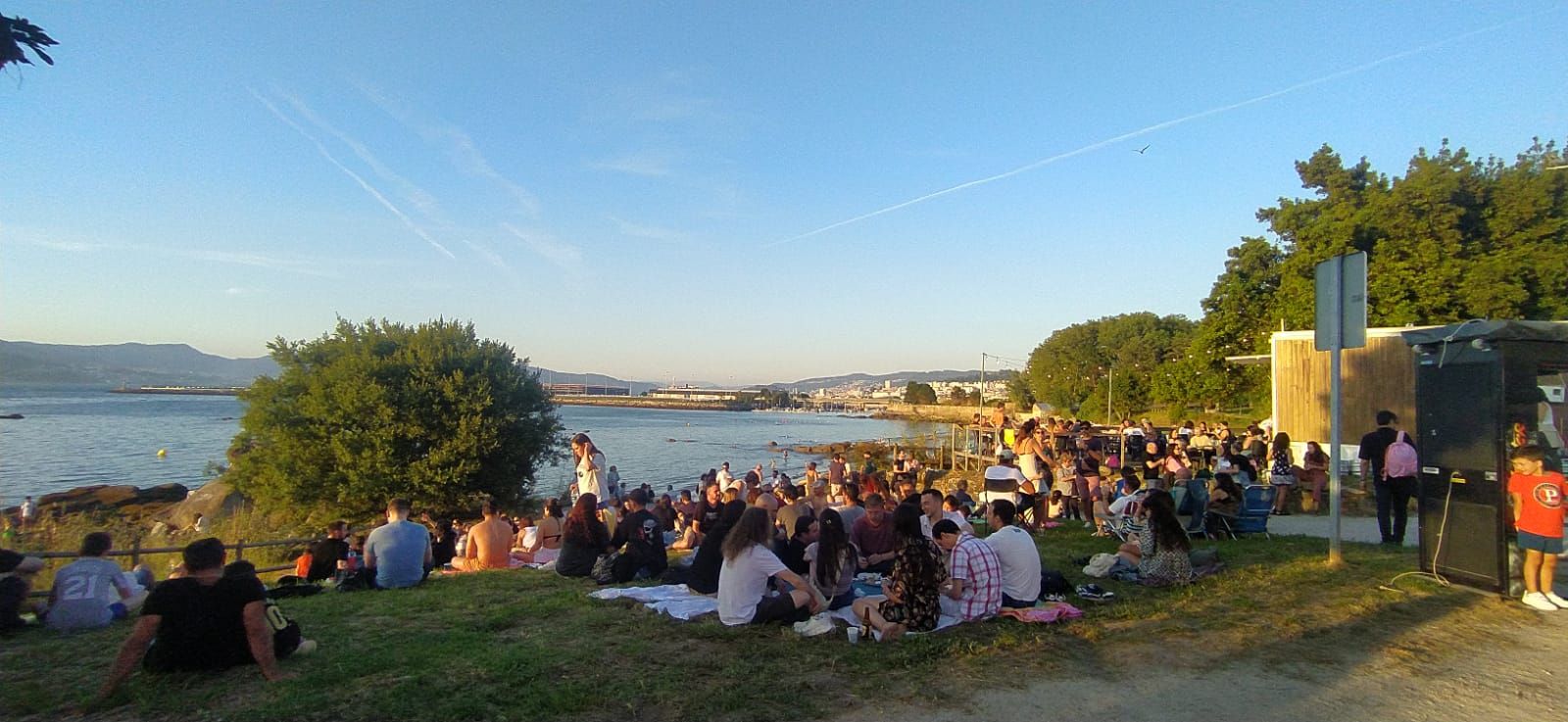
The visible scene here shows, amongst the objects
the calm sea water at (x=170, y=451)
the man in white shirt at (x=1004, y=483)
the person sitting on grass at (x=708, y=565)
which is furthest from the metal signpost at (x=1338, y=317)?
the calm sea water at (x=170, y=451)

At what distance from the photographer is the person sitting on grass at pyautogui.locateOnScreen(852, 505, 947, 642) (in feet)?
18.3

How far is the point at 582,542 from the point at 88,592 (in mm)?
3957

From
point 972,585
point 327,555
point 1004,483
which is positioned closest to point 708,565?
point 972,585

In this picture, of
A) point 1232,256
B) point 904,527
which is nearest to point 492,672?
point 904,527

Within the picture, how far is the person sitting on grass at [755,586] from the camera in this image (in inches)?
233

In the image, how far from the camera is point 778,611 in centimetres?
591

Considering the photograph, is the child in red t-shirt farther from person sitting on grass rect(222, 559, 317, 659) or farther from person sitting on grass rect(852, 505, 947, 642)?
person sitting on grass rect(222, 559, 317, 659)

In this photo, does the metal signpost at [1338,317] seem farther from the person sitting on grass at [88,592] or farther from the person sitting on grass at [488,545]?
the person sitting on grass at [88,592]

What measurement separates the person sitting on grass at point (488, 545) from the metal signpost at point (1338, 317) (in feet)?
29.1

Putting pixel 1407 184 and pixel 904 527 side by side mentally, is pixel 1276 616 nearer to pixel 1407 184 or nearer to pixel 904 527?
pixel 904 527

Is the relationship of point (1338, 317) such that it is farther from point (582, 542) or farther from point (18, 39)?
point (18, 39)

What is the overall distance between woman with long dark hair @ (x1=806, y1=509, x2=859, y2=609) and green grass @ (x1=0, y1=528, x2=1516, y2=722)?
2.39 ft

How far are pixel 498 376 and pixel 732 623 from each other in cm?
1919

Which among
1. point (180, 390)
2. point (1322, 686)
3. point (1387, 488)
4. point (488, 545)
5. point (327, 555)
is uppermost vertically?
point (1387, 488)
